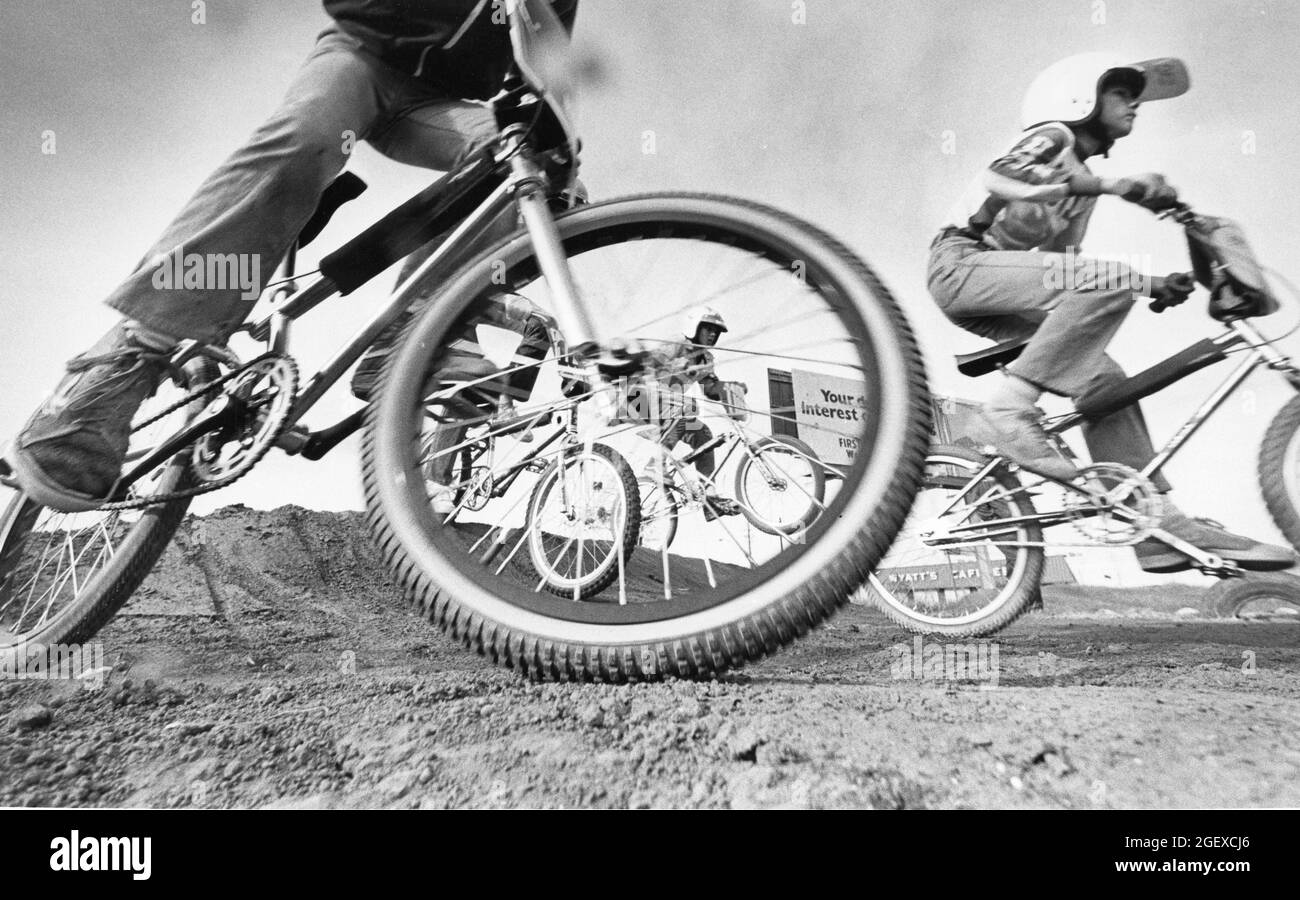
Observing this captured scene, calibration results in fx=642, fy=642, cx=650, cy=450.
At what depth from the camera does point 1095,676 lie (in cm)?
126

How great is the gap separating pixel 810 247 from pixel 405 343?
0.49m

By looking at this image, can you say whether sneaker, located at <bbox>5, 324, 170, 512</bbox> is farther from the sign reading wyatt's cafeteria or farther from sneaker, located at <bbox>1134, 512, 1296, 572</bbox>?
sneaker, located at <bbox>1134, 512, 1296, 572</bbox>

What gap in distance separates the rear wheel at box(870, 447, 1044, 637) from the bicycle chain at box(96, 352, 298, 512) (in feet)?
4.34

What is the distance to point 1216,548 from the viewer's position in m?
1.42

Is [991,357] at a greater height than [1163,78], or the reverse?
[1163,78]

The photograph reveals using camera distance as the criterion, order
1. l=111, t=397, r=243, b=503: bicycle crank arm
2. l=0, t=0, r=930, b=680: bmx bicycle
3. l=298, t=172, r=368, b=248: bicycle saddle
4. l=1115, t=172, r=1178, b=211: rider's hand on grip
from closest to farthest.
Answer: l=0, t=0, r=930, b=680: bmx bicycle
l=111, t=397, r=243, b=503: bicycle crank arm
l=298, t=172, r=368, b=248: bicycle saddle
l=1115, t=172, r=1178, b=211: rider's hand on grip

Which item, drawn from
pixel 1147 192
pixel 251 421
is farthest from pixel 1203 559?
pixel 251 421

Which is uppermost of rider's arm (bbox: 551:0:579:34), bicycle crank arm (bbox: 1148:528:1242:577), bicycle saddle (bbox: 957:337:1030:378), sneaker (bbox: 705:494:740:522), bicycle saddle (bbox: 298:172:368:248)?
rider's arm (bbox: 551:0:579:34)

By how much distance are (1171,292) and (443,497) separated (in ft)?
5.80

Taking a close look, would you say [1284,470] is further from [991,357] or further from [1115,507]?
[991,357]

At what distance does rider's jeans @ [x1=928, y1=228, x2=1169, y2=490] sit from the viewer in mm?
1544

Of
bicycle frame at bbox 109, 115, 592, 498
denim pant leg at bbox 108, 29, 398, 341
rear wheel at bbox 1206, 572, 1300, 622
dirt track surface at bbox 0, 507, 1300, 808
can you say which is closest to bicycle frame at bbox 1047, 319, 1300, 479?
rear wheel at bbox 1206, 572, 1300, 622

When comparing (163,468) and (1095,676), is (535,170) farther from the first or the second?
(1095,676)

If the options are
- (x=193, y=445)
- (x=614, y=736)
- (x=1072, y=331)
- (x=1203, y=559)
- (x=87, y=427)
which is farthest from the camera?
(x=1072, y=331)
